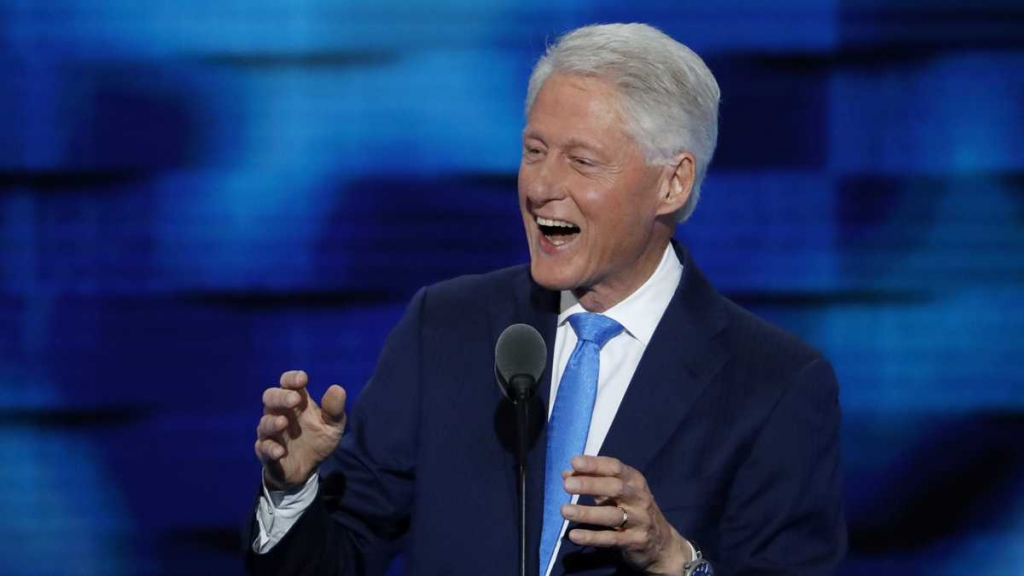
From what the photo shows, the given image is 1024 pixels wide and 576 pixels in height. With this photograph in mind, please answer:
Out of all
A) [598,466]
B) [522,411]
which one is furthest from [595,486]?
[522,411]

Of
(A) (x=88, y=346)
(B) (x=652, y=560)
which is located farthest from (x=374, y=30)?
(B) (x=652, y=560)

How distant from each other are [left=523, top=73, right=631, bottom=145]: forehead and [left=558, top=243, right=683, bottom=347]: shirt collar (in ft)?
0.91

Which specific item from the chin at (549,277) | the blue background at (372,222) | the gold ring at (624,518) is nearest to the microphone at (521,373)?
the gold ring at (624,518)

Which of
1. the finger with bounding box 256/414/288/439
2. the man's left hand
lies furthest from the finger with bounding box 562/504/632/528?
the finger with bounding box 256/414/288/439

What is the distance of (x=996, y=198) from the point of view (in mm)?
3443

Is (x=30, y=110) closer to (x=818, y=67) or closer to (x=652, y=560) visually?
(x=818, y=67)

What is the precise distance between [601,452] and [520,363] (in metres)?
0.39

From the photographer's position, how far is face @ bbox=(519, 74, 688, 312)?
2316mm

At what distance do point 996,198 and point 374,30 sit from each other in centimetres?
146

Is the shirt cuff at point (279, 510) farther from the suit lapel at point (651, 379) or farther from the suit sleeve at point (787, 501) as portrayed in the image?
the suit sleeve at point (787, 501)

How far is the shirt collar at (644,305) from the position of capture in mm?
2443

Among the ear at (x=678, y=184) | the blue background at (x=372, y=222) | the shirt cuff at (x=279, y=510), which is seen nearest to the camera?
the shirt cuff at (x=279, y=510)

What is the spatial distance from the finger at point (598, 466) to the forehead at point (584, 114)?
61 cm

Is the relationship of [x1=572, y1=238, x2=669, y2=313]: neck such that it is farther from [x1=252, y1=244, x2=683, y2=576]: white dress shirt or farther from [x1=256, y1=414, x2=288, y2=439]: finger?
[x1=256, y1=414, x2=288, y2=439]: finger
